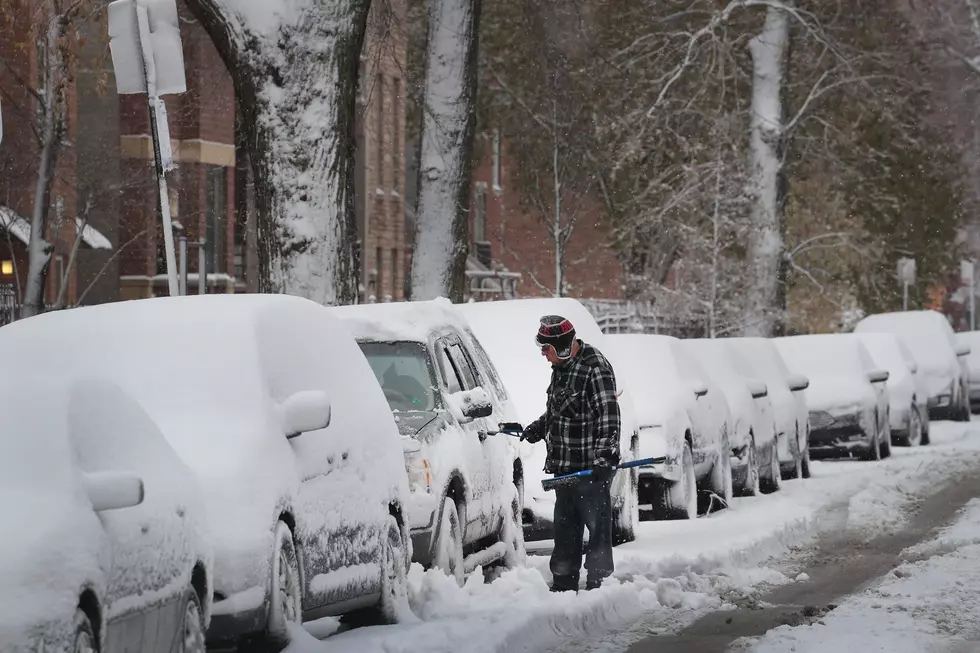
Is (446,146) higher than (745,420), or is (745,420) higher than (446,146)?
(446,146)

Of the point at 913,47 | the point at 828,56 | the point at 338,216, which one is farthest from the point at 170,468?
the point at 913,47

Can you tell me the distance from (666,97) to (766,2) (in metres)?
2.31

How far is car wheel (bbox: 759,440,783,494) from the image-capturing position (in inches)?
917

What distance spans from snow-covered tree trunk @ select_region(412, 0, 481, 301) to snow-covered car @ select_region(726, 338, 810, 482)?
124 inches

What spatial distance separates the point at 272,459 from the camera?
33.6 feet

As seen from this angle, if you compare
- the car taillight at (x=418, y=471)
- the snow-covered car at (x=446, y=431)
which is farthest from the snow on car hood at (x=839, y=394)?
the car taillight at (x=418, y=471)

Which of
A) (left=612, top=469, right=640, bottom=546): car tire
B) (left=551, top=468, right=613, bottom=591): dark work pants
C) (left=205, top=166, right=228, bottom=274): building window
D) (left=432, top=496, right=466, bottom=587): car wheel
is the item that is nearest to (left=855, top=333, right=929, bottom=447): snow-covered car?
(left=612, top=469, right=640, bottom=546): car tire

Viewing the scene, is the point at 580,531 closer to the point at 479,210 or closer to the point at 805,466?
the point at 805,466

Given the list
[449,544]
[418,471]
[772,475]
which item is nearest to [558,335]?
[418,471]

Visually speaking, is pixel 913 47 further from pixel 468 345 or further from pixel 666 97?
pixel 468 345

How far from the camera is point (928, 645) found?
1127 centimetres

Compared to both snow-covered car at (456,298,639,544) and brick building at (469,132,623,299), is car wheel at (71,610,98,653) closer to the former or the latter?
snow-covered car at (456,298,639,544)

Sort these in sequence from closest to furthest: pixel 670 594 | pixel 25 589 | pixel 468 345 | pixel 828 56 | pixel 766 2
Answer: pixel 25 589 → pixel 670 594 → pixel 468 345 → pixel 766 2 → pixel 828 56

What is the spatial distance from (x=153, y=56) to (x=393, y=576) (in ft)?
19.1
